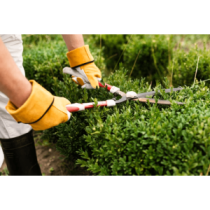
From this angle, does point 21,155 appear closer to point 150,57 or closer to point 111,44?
point 150,57

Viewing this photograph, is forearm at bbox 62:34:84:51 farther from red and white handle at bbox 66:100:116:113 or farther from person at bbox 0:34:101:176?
red and white handle at bbox 66:100:116:113

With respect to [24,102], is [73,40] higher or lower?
higher

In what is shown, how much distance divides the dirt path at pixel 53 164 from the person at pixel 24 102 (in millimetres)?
462

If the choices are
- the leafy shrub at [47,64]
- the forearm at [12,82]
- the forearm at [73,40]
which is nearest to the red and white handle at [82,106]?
the forearm at [12,82]

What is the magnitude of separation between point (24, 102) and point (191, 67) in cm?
253

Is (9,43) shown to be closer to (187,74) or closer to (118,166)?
(118,166)

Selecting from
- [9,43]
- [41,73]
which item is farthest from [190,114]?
[41,73]

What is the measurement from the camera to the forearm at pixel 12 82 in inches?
57.3

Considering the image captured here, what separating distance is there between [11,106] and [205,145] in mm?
1583

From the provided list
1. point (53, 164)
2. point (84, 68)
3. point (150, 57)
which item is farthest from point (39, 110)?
point (150, 57)

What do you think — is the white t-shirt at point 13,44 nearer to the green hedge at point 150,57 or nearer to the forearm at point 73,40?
the forearm at point 73,40

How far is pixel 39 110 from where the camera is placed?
1.65 metres

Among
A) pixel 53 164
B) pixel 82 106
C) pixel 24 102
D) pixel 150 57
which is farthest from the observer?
pixel 150 57

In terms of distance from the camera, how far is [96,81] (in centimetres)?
250
